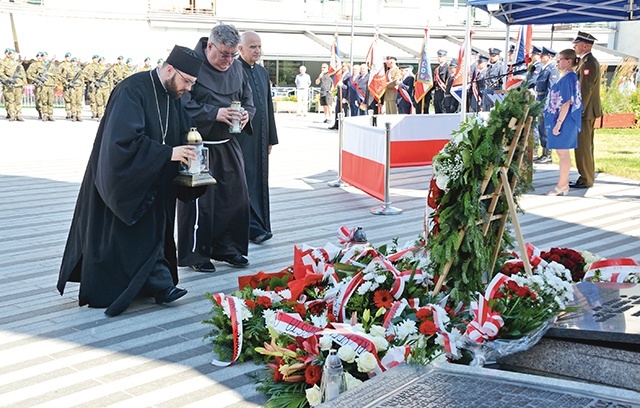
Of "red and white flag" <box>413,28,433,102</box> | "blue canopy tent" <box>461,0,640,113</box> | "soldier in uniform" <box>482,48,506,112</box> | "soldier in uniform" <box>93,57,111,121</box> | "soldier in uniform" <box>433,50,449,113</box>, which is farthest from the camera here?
"soldier in uniform" <box>93,57,111,121</box>

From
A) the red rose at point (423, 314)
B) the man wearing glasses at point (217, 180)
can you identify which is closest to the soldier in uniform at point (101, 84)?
the man wearing glasses at point (217, 180)

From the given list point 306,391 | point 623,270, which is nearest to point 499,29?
point 623,270

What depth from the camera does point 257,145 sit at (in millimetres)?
8320

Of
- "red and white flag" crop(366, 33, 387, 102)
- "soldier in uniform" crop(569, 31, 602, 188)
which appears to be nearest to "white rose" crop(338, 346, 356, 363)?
"soldier in uniform" crop(569, 31, 602, 188)

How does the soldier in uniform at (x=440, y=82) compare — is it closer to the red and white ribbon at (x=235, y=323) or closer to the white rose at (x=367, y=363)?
the red and white ribbon at (x=235, y=323)

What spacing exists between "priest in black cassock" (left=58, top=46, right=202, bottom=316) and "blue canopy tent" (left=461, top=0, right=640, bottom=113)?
20.3ft

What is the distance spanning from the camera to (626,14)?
11703 mm

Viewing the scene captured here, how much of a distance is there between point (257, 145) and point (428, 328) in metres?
4.00

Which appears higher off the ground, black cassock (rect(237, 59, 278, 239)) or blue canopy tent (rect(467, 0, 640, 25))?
blue canopy tent (rect(467, 0, 640, 25))

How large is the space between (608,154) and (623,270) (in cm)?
1105

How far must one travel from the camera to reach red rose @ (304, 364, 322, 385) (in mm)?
4352

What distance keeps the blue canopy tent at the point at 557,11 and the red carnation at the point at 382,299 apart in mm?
6704

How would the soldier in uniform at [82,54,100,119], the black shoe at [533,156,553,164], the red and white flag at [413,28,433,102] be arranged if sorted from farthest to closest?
the soldier in uniform at [82,54,100,119], the red and white flag at [413,28,433,102], the black shoe at [533,156,553,164]

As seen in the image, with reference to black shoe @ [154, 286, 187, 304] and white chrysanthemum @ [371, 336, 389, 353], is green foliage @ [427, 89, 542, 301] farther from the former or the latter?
black shoe @ [154, 286, 187, 304]
